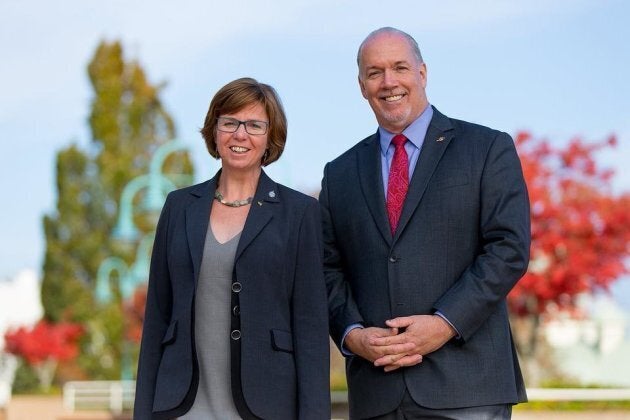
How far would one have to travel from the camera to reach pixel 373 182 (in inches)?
182

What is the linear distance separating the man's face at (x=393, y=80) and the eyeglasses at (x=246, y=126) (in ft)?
1.62

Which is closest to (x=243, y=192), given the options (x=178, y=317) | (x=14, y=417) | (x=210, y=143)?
(x=210, y=143)

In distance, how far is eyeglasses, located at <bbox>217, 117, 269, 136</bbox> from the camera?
170 inches

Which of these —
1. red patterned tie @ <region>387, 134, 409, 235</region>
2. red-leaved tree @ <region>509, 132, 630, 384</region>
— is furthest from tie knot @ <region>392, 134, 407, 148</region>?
red-leaved tree @ <region>509, 132, 630, 384</region>

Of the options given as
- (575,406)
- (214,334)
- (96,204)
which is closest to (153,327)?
(214,334)

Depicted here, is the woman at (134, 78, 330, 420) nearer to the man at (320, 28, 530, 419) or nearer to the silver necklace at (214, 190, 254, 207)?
the silver necklace at (214, 190, 254, 207)

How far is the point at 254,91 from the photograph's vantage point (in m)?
4.34

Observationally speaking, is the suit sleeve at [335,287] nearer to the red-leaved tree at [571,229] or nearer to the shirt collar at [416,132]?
the shirt collar at [416,132]

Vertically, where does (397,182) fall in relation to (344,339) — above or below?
above

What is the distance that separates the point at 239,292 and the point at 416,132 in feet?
3.08

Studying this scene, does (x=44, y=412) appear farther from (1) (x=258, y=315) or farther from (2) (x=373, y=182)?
(1) (x=258, y=315)

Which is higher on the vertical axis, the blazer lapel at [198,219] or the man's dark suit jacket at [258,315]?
the blazer lapel at [198,219]

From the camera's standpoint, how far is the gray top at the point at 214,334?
4164 millimetres

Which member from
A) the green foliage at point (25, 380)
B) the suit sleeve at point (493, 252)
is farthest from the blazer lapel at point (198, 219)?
the green foliage at point (25, 380)
